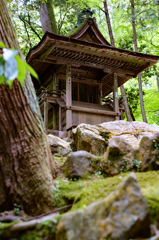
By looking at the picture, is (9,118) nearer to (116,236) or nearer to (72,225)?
(72,225)

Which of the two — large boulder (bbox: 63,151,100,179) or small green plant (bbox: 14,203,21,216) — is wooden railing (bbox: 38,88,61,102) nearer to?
large boulder (bbox: 63,151,100,179)

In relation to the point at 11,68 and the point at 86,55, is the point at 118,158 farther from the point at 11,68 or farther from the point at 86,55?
the point at 86,55

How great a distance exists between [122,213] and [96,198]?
94 cm

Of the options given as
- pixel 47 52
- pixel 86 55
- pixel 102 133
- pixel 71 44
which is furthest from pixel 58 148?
pixel 86 55

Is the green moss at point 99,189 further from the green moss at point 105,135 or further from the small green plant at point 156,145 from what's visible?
the green moss at point 105,135

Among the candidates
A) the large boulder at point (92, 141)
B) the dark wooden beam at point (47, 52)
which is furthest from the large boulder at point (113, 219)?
the dark wooden beam at point (47, 52)

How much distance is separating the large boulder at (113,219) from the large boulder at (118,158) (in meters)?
1.78

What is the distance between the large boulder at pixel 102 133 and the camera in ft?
19.9

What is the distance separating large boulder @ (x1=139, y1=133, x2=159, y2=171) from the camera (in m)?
4.01

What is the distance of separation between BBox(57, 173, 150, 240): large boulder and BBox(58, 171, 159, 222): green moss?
Result: 32cm

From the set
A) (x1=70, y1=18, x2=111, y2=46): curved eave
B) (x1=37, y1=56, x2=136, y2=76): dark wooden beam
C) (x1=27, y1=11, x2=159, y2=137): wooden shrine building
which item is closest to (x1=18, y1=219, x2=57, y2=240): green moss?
(x1=27, y1=11, x2=159, y2=137): wooden shrine building

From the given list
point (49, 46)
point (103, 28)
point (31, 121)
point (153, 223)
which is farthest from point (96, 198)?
point (103, 28)

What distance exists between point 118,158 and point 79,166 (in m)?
0.70

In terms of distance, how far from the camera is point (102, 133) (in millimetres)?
6441
